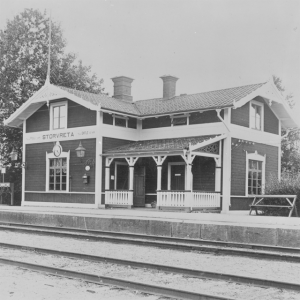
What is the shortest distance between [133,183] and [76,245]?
952cm

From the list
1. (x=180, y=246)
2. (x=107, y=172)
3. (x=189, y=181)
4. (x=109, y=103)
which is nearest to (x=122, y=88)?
(x=109, y=103)

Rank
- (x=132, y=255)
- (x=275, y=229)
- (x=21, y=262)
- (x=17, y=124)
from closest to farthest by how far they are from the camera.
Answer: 1. (x=21, y=262)
2. (x=132, y=255)
3. (x=275, y=229)
4. (x=17, y=124)

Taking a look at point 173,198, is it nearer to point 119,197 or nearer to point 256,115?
point 119,197

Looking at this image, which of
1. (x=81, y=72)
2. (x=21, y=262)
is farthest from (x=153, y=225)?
(x=81, y=72)

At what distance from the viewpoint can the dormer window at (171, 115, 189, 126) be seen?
2057cm

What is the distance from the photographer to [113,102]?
22.7 metres

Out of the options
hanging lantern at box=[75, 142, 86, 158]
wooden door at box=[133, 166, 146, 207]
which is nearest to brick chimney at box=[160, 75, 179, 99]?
wooden door at box=[133, 166, 146, 207]

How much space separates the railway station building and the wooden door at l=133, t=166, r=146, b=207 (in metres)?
0.04

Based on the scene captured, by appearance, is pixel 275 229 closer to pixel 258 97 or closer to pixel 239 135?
pixel 239 135

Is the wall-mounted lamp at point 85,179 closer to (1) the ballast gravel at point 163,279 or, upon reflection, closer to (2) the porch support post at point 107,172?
(2) the porch support post at point 107,172

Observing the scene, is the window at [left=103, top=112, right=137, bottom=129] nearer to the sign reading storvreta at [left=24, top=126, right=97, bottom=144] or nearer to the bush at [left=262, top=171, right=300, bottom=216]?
the sign reading storvreta at [left=24, top=126, right=97, bottom=144]

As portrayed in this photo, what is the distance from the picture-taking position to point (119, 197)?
2017 centimetres

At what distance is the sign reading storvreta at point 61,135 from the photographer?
68.5ft

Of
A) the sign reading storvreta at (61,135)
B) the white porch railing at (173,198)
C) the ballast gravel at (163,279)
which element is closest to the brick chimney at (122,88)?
the sign reading storvreta at (61,135)
